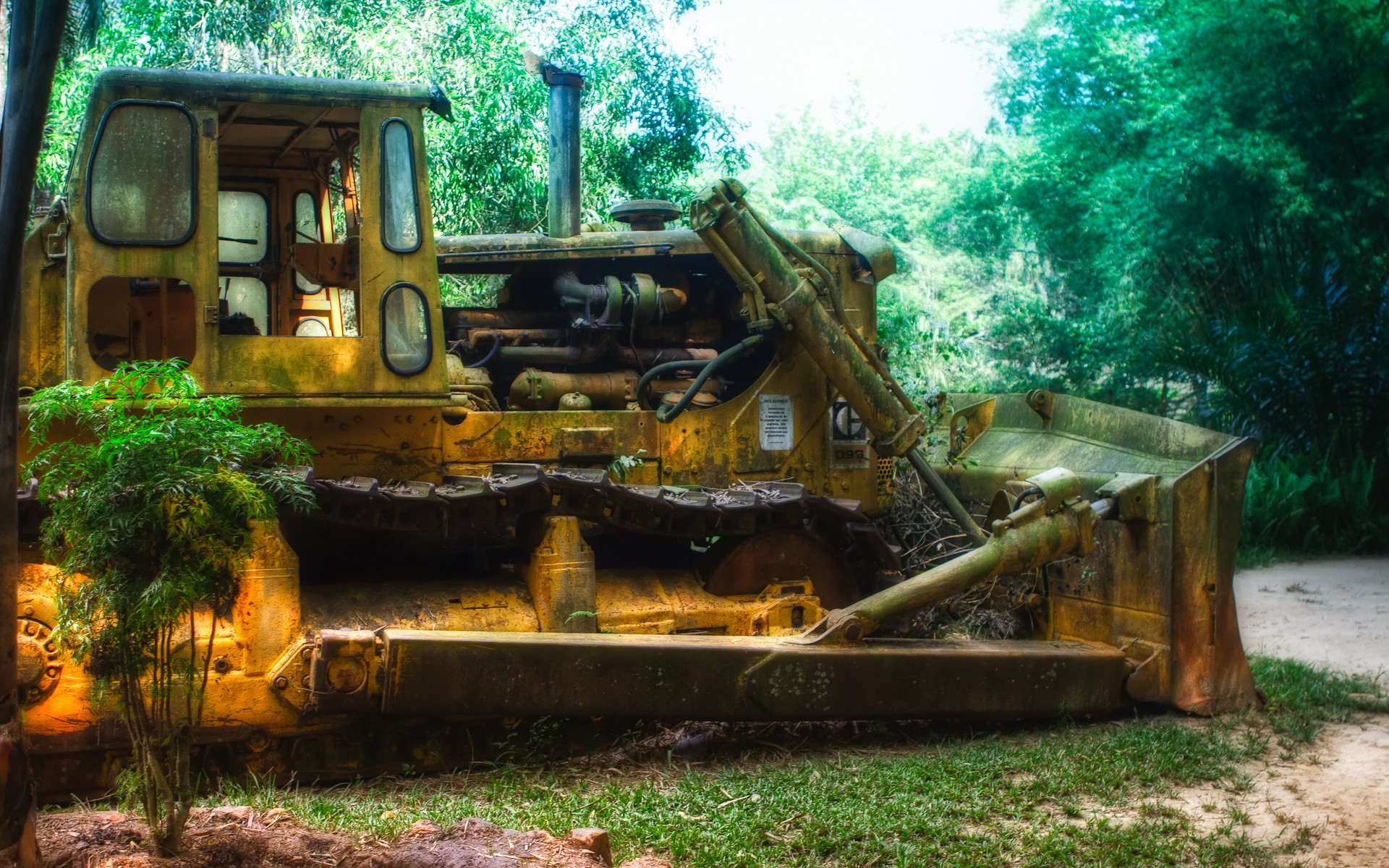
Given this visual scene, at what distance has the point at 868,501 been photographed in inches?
246

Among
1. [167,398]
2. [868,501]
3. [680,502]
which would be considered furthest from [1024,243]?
[167,398]

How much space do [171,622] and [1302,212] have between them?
579 inches

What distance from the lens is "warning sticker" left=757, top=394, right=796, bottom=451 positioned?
592cm

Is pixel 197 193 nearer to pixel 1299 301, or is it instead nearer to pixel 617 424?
pixel 617 424

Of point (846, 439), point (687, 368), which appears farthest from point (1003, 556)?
point (687, 368)

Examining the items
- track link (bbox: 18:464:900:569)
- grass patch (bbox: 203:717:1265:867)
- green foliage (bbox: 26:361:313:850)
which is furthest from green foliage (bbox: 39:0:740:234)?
green foliage (bbox: 26:361:313:850)

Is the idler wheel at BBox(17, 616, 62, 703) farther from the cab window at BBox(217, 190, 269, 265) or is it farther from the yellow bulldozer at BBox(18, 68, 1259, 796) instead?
the cab window at BBox(217, 190, 269, 265)

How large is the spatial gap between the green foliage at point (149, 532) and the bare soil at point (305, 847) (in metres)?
0.10

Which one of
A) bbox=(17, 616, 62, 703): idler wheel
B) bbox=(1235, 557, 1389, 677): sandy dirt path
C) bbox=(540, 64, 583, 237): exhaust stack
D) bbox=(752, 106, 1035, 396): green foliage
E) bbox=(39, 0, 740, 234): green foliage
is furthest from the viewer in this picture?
bbox=(752, 106, 1035, 396): green foliage

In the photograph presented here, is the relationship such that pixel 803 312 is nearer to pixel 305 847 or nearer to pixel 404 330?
pixel 404 330

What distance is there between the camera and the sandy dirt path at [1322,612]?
23.3 feet

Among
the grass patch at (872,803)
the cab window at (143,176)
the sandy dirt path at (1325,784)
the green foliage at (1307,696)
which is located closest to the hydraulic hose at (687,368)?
the grass patch at (872,803)

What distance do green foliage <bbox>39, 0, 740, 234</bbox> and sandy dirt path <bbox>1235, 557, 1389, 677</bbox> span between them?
7.04 meters

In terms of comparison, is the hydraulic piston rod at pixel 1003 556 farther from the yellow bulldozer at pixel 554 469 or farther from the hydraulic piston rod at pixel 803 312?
the hydraulic piston rod at pixel 803 312
